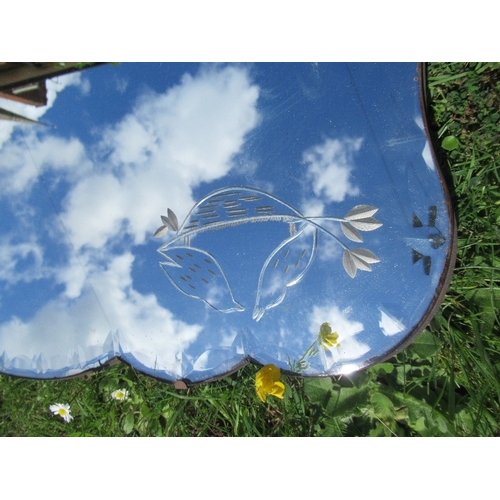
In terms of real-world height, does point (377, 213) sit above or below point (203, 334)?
above

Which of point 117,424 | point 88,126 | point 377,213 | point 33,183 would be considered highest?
point 88,126

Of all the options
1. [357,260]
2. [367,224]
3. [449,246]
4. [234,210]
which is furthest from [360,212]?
[234,210]

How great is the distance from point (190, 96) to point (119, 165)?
33 cm

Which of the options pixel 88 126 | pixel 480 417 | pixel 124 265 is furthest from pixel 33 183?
pixel 480 417

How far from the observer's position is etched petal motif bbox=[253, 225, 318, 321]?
1.28 meters

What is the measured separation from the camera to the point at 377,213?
4.07ft

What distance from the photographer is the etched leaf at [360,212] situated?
124cm

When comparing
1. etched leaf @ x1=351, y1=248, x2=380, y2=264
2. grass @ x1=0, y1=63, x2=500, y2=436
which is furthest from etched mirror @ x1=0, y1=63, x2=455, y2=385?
grass @ x1=0, y1=63, x2=500, y2=436

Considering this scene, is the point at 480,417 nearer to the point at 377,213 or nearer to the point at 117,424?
the point at 377,213

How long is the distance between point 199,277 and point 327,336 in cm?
46

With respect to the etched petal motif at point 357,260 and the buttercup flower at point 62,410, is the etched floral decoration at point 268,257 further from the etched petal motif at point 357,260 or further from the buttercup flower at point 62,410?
the buttercup flower at point 62,410

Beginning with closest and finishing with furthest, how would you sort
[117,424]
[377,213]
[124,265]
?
[377,213], [124,265], [117,424]

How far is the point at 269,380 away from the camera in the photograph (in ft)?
4.32

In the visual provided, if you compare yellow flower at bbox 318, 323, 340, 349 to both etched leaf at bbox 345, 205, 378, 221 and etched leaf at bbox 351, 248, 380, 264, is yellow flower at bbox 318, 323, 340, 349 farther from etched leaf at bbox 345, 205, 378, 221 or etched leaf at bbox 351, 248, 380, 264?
etched leaf at bbox 345, 205, 378, 221
